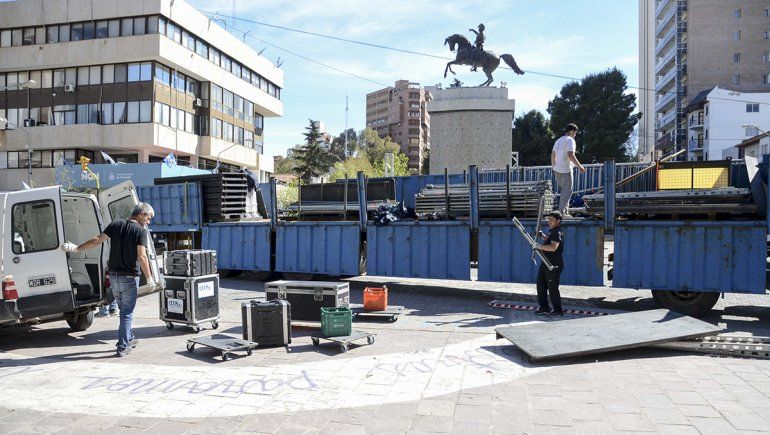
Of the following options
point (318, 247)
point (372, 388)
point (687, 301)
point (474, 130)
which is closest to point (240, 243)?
point (318, 247)

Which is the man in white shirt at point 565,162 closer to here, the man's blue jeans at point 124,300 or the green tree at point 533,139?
the man's blue jeans at point 124,300

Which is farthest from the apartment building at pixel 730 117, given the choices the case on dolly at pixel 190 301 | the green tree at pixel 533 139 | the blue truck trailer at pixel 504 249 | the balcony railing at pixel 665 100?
the case on dolly at pixel 190 301

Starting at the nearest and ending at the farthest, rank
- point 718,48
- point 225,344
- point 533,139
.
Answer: point 225,344
point 533,139
point 718,48

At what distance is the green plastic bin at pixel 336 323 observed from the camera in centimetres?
717

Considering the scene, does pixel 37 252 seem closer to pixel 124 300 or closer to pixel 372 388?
pixel 124 300

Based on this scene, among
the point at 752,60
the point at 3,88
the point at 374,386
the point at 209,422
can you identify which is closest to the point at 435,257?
the point at 374,386

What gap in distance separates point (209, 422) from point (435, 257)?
729 centimetres

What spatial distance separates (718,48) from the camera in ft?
210

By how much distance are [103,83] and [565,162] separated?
123 feet

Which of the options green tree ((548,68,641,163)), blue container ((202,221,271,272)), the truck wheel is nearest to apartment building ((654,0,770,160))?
green tree ((548,68,641,163))

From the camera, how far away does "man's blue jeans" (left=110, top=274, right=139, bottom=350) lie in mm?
6754

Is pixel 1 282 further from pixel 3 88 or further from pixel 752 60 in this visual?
pixel 752 60

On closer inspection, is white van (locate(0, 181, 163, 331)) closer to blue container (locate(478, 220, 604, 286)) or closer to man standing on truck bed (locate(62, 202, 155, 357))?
man standing on truck bed (locate(62, 202, 155, 357))

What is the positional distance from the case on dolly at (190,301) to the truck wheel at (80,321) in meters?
1.00
